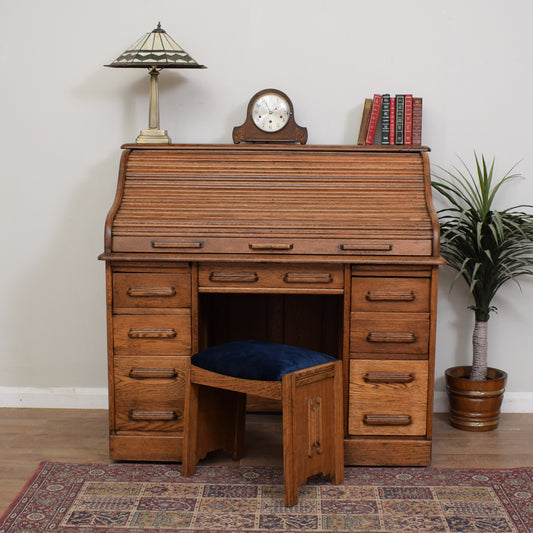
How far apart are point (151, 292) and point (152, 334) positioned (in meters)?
0.18

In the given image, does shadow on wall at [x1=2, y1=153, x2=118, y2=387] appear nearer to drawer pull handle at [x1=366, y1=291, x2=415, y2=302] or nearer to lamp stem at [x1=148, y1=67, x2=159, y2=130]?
lamp stem at [x1=148, y1=67, x2=159, y2=130]

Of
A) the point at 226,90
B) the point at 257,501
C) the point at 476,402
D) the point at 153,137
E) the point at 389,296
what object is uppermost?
the point at 226,90

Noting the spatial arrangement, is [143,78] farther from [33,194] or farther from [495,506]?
[495,506]

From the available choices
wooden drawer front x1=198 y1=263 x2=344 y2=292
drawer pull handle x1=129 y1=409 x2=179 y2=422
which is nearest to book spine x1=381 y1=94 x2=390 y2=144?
wooden drawer front x1=198 y1=263 x2=344 y2=292

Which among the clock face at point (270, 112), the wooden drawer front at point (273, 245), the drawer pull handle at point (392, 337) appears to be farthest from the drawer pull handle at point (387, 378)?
the clock face at point (270, 112)

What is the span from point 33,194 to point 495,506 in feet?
8.62

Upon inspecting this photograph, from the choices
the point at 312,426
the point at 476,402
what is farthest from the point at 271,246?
the point at 476,402

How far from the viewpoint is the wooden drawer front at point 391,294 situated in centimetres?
293

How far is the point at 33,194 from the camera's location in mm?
3682

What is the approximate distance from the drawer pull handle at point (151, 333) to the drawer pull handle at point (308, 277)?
1.77 ft

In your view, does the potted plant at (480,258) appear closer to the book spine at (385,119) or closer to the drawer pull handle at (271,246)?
the book spine at (385,119)

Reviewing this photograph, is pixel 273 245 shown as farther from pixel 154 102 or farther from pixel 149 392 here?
pixel 154 102

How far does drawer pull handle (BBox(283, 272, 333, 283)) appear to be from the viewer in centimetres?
293

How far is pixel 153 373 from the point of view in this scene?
299cm
